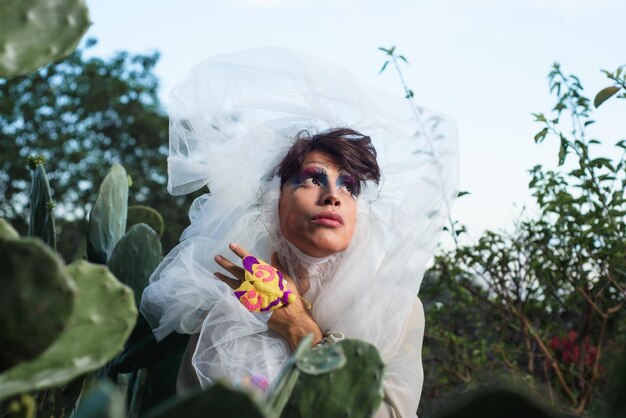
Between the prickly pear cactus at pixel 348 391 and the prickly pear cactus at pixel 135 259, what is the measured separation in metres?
1.38

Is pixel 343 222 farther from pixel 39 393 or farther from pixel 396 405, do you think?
pixel 39 393

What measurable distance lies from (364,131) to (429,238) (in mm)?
404

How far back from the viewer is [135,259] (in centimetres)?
235

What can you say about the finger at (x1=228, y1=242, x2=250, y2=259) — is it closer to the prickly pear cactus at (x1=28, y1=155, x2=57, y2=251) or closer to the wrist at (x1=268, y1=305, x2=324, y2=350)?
the wrist at (x1=268, y1=305, x2=324, y2=350)

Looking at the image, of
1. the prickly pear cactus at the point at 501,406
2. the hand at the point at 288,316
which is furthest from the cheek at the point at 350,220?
the prickly pear cactus at the point at 501,406

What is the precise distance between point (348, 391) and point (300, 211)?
44.6 inches

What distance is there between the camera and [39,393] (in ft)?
7.77

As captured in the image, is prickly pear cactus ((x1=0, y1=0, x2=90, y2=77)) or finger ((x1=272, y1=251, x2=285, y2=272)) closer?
prickly pear cactus ((x1=0, y1=0, x2=90, y2=77))

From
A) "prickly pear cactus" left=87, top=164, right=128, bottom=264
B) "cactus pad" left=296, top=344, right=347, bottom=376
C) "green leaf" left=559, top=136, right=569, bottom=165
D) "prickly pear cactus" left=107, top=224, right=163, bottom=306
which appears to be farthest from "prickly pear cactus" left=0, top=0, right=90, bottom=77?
"green leaf" left=559, top=136, right=569, bottom=165

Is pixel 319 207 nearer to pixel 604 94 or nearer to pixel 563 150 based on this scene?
pixel 604 94

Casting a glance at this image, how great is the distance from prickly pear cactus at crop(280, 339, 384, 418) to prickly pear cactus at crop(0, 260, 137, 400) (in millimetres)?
268

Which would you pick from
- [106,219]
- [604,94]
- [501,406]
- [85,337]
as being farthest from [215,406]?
[604,94]

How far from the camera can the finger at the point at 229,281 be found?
2.07 m

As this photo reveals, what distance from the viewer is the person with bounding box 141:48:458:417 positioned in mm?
2033
